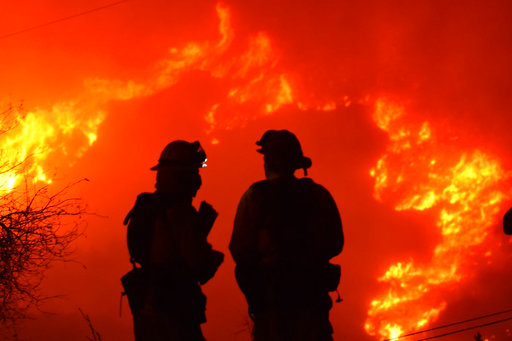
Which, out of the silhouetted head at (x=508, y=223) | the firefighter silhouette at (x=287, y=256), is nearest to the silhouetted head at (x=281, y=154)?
the firefighter silhouette at (x=287, y=256)

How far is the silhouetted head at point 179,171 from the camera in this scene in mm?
6328

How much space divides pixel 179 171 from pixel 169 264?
1.10 metres

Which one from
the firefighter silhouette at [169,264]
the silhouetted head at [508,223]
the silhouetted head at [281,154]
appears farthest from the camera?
the silhouetted head at [508,223]

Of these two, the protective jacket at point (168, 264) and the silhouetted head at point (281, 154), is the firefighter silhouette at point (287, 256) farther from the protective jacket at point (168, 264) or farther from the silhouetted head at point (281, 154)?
the protective jacket at point (168, 264)

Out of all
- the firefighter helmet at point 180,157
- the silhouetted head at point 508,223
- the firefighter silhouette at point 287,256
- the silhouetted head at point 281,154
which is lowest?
the firefighter silhouette at point 287,256

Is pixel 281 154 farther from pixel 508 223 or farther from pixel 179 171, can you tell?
pixel 508 223

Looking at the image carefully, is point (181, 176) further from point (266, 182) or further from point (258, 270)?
point (258, 270)

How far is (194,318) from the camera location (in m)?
5.96

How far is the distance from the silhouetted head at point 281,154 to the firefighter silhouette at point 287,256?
135mm

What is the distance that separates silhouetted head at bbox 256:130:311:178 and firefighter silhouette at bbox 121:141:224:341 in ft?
2.94

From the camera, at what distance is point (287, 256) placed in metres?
5.81

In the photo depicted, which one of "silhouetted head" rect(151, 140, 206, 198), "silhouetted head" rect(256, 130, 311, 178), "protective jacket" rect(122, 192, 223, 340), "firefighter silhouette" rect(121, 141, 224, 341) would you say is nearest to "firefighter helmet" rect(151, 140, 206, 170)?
"silhouetted head" rect(151, 140, 206, 198)

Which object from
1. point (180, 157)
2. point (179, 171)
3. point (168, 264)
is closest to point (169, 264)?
point (168, 264)

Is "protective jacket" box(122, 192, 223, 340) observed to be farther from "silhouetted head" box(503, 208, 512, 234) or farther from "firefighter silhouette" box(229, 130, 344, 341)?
"silhouetted head" box(503, 208, 512, 234)
